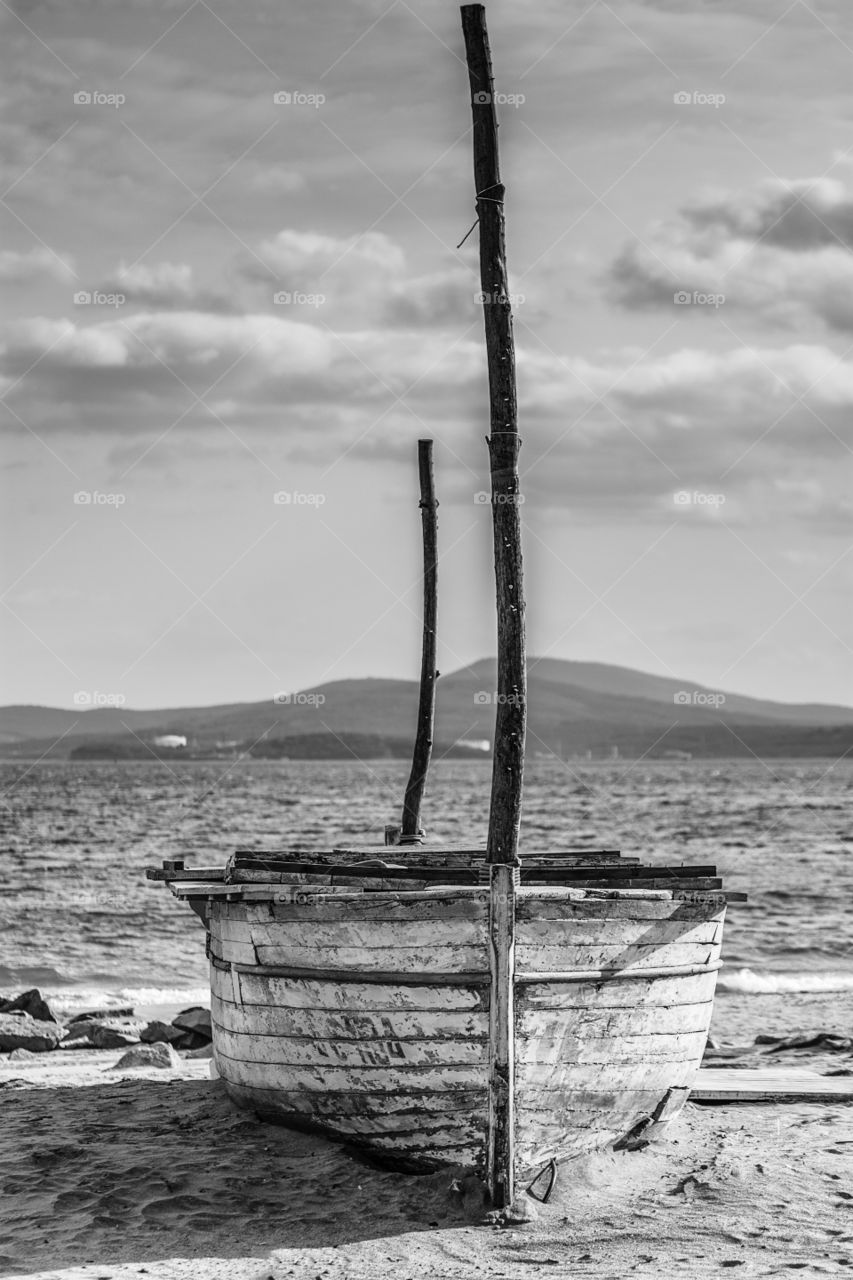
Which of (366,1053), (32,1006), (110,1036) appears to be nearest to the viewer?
(366,1053)

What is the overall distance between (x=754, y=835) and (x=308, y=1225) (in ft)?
174

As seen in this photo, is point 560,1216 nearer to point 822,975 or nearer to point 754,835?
point 822,975

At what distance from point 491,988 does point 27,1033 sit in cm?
864

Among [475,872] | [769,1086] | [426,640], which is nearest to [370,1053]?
[475,872]

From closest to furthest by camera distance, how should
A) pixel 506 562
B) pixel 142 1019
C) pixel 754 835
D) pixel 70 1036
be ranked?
1. pixel 506 562
2. pixel 70 1036
3. pixel 142 1019
4. pixel 754 835

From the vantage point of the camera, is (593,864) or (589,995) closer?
(589,995)

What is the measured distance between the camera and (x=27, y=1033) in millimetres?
15078

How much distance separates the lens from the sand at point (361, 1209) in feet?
24.5

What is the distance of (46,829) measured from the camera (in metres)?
61.1

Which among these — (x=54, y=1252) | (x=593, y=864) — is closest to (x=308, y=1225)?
(x=54, y=1252)

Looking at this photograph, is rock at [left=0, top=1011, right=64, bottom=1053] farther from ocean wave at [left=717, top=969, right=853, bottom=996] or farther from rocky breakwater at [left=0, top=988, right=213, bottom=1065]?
ocean wave at [left=717, top=969, right=853, bottom=996]

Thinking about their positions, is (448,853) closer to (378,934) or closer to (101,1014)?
(378,934)

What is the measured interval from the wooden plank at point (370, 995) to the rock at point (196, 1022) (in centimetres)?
653

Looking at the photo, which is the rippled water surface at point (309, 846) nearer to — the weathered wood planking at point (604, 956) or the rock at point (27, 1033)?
the rock at point (27, 1033)
